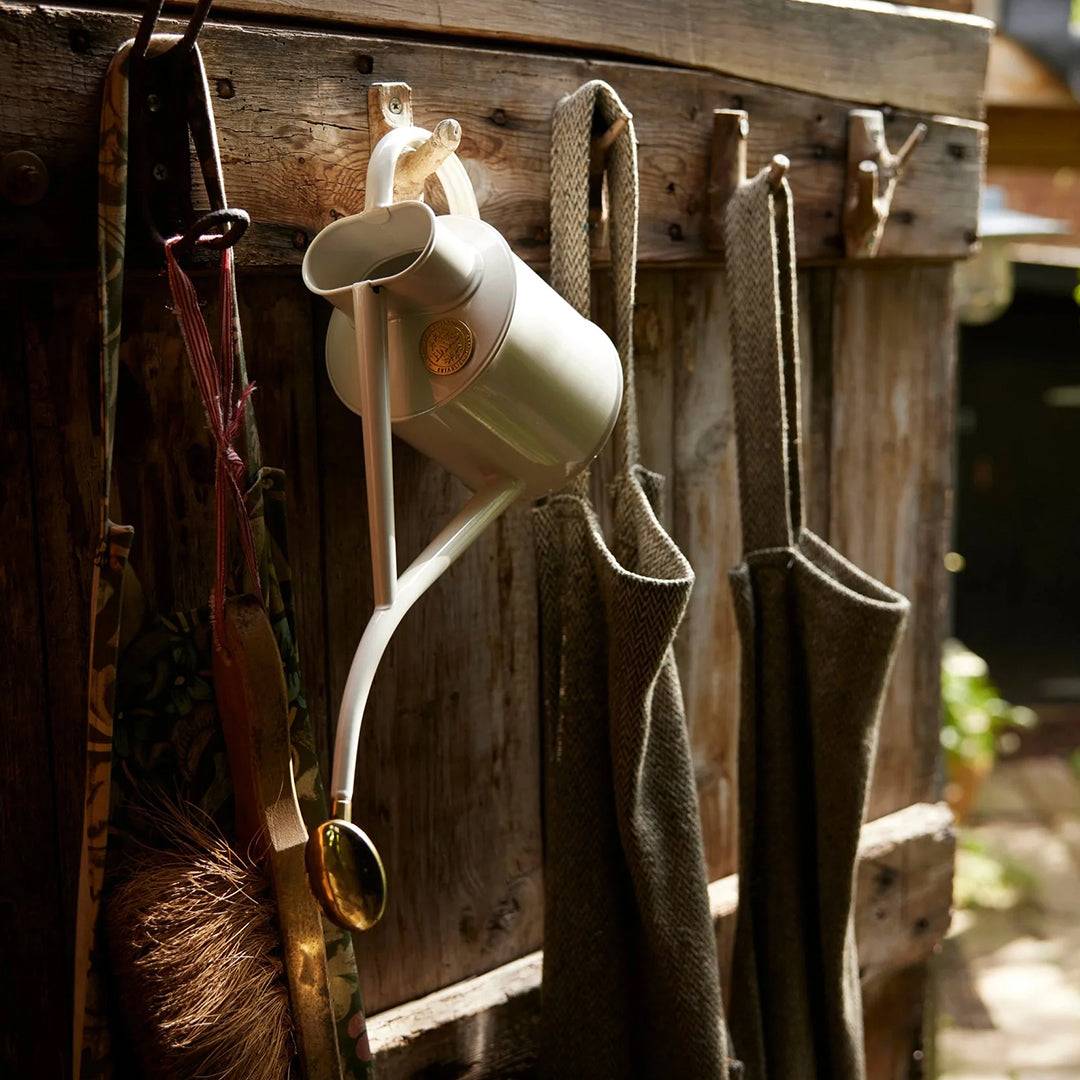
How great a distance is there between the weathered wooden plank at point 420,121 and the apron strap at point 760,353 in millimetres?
93

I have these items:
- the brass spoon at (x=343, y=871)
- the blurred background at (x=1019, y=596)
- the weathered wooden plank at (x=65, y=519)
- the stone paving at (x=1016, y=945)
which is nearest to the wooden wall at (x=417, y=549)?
the weathered wooden plank at (x=65, y=519)

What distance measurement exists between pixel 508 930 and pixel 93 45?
815 mm

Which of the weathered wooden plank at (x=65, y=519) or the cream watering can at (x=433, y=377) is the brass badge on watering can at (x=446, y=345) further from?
the weathered wooden plank at (x=65, y=519)

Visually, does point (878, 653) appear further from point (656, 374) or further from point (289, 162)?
point (289, 162)

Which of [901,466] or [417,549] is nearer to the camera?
[417,549]

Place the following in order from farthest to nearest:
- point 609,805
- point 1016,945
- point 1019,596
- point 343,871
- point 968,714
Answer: point 1019,596 < point 968,714 < point 1016,945 < point 609,805 < point 343,871

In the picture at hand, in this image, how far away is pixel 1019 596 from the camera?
5.36m

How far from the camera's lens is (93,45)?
30.0 inches

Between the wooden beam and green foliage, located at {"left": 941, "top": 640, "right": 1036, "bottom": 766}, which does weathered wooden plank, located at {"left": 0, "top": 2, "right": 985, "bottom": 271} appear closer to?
the wooden beam

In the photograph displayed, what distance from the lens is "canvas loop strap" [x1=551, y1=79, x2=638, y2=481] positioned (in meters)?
0.94

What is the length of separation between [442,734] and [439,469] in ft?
0.77

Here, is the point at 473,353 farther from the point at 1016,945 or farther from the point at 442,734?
the point at 1016,945

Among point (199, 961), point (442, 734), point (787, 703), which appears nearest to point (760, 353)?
point (787, 703)

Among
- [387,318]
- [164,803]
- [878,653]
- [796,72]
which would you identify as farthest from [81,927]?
[796,72]
